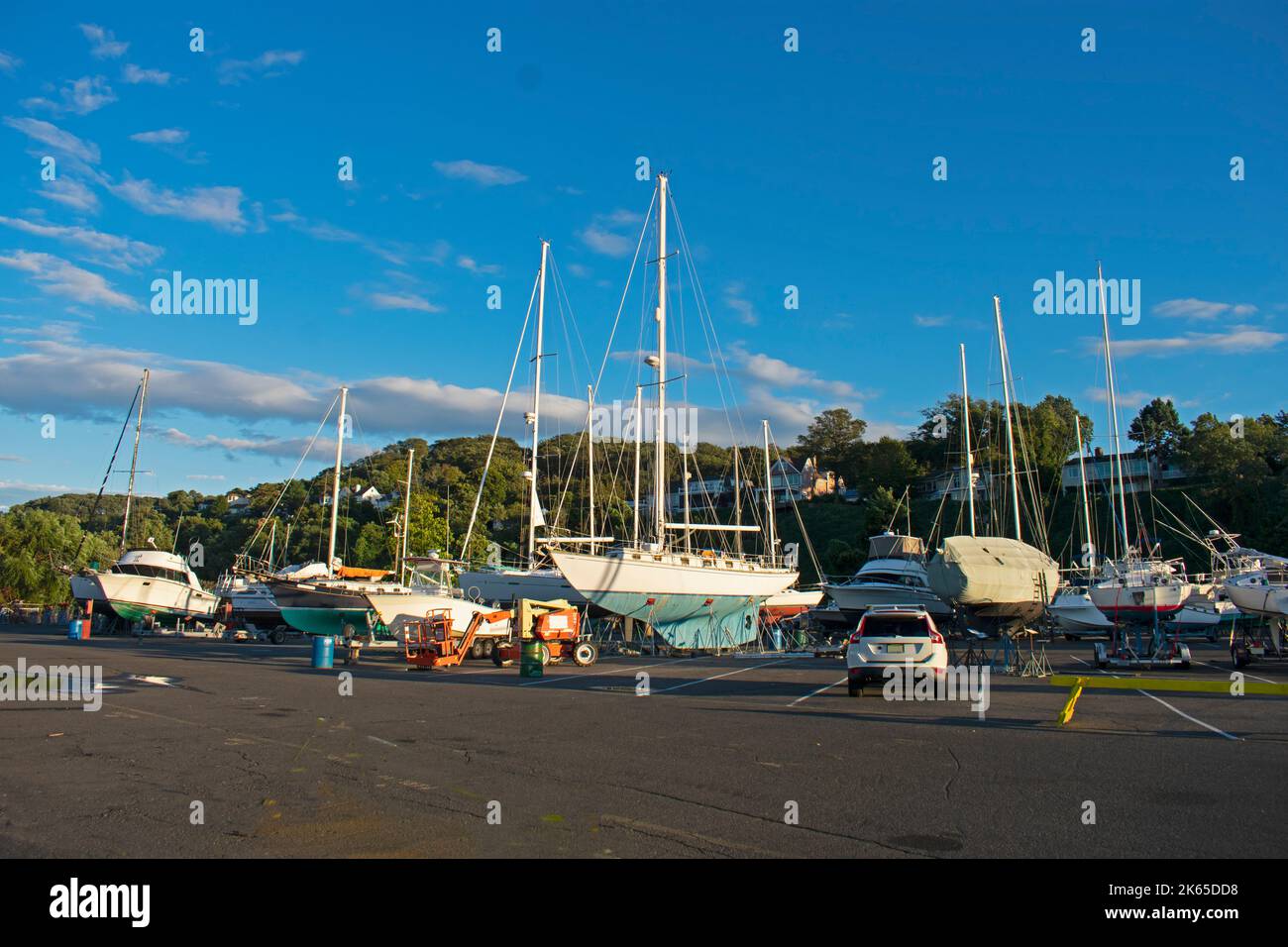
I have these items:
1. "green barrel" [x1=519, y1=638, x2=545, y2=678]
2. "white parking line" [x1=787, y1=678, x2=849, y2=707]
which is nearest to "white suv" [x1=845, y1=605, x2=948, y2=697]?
"white parking line" [x1=787, y1=678, x2=849, y2=707]

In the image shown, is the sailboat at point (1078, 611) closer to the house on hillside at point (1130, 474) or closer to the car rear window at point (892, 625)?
the car rear window at point (892, 625)

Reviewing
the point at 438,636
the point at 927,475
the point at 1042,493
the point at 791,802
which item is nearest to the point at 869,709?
the point at 791,802

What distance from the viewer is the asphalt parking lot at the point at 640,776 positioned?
22.4 ft

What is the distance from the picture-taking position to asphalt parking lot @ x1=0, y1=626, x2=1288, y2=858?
22.4 feet

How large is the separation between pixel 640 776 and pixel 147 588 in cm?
5101

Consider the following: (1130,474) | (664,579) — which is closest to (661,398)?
(664,579)

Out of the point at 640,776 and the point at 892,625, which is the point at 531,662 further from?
the point at 640,776

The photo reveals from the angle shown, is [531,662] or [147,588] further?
[147,588]

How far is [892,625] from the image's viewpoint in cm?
1762

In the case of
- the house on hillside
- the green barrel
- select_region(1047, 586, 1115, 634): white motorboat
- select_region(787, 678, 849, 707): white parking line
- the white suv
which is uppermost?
the house on hillside

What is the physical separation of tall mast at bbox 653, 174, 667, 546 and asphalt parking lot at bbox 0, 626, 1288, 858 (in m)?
17.5

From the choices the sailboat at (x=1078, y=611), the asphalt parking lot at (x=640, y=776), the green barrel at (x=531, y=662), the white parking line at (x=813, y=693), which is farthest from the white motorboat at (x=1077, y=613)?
the green barrel at (x=531, y=662)

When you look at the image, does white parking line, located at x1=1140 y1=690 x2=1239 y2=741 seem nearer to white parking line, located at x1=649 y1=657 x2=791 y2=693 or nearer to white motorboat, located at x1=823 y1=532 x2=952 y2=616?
white parking line, located at x1=649 y1=657 x2=791 y2=693
